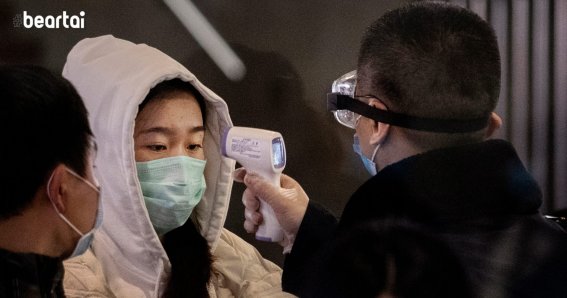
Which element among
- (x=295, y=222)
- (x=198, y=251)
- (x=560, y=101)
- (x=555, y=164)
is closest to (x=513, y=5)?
(x=560, y=101)

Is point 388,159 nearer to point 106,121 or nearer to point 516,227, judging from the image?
point 516,227

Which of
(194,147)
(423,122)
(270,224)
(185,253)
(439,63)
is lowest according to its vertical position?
(185,253)

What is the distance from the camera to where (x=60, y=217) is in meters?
1.26

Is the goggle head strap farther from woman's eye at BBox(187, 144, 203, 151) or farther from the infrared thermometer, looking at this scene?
woman's eye at BBox(187, 144, 203, 151)

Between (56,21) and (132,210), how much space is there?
543mm

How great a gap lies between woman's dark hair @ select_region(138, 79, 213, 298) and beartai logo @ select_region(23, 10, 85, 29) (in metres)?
0.27

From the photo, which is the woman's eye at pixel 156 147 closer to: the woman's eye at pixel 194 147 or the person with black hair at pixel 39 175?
the woman's eye at pixel 194 147

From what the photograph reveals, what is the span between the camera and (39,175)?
120 centimetres

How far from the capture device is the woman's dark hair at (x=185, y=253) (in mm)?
1987

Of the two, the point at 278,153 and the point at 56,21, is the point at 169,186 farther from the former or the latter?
the point at 56,21

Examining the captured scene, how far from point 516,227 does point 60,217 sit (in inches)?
31.2

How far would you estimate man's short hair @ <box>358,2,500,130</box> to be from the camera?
4.44 ft

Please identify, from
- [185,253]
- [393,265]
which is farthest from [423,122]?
[185,253]

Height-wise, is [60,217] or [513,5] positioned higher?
[513,5]
